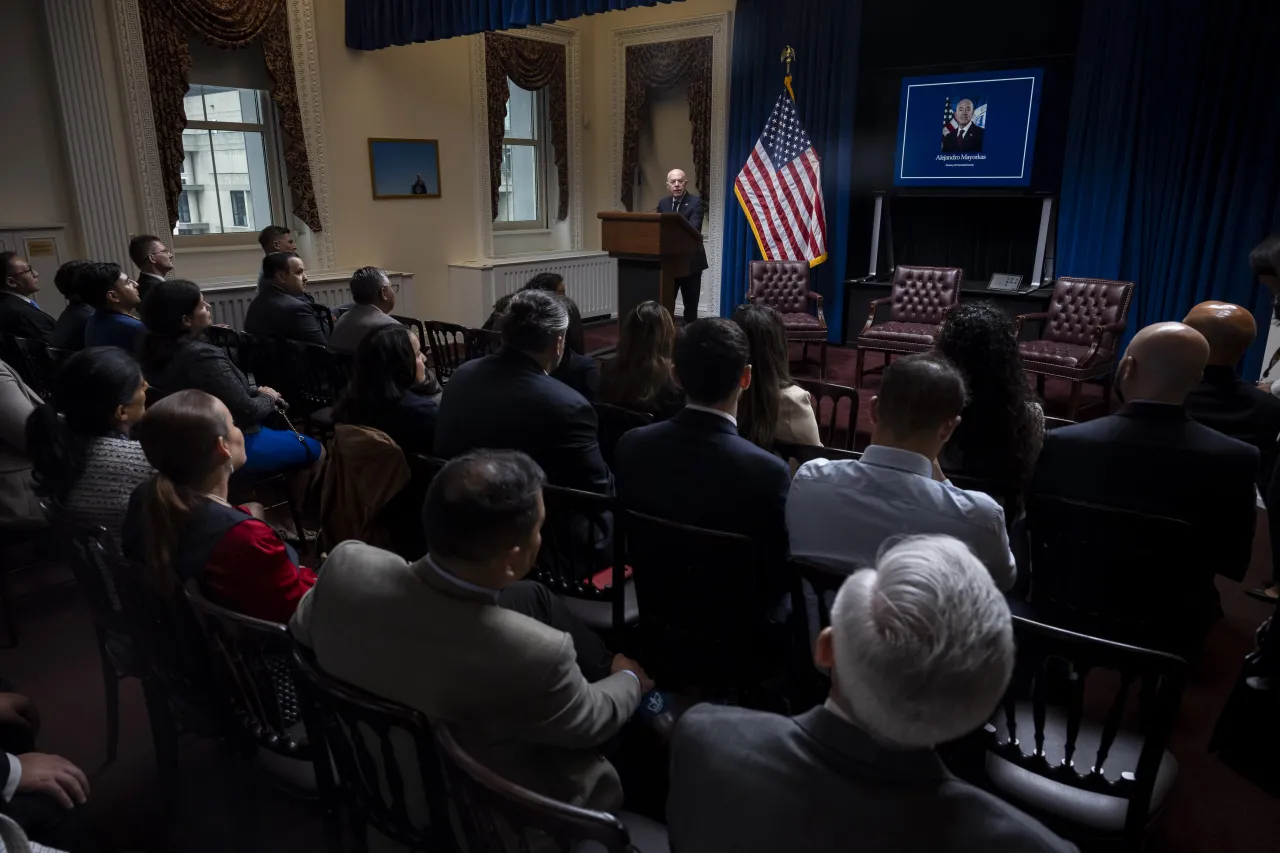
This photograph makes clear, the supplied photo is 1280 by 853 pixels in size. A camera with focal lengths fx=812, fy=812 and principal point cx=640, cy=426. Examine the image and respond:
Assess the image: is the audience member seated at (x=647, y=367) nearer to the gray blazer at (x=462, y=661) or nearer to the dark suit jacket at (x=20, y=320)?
the gray blazer at (x=462, y=661)

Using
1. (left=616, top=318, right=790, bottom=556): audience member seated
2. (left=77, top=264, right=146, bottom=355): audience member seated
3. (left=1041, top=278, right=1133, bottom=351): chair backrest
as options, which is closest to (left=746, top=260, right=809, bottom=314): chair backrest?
(left=1041, top=278, right=1133, bottom=351): chair backrest

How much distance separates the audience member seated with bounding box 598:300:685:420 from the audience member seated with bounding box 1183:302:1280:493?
1789 millimetres

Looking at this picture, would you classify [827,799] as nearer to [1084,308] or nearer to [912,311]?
[1084,308]

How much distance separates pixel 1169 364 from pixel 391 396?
2.14 meters

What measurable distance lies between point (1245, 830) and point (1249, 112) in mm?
5096

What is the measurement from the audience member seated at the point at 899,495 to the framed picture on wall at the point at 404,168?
6.27 meters

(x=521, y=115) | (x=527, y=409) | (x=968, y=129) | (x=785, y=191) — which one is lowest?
(x=527, y=409)

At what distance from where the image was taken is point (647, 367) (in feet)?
9.45

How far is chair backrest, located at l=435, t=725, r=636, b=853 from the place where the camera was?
3.06ft

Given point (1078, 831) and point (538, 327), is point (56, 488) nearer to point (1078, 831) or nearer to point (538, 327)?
point (538, 327)

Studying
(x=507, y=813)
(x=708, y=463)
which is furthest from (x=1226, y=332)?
(x=507, y=813)

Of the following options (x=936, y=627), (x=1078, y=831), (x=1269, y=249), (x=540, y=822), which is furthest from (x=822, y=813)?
(x=1269, y=249)

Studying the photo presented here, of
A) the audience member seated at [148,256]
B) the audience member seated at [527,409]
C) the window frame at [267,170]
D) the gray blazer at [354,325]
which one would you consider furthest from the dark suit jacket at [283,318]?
the window frame at [267,170]

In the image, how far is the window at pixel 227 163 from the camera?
6.15 meters
